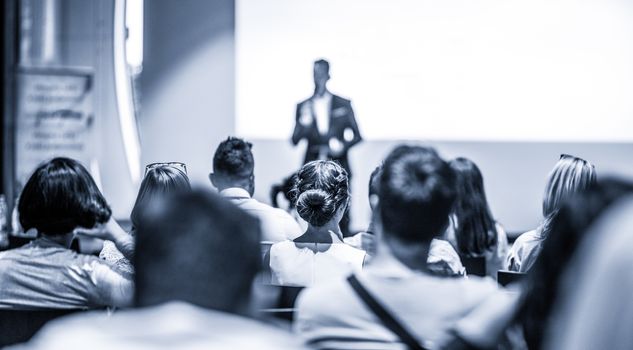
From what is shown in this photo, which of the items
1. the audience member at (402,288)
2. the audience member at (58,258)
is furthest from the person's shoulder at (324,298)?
the audience member at (58,258)

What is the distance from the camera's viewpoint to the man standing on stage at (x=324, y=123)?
688 cm

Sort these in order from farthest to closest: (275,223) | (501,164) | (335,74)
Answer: (501,164), (335,74), (275,223)

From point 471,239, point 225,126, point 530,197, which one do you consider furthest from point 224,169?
point 530,197

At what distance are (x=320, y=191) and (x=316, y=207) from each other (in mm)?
64

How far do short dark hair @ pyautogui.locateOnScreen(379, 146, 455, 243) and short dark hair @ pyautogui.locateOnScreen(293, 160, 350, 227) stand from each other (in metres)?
1.25

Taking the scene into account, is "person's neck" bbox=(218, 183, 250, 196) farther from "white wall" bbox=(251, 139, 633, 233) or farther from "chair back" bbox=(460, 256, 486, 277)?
"white wall" bbox=(251, 139, 633, 233)

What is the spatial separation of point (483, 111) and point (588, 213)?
6.09 meters

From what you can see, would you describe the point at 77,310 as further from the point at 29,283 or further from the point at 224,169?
the point at 224,169

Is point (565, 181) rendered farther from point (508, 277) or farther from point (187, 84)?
point (187, 84)

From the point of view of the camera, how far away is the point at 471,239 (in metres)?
3.74

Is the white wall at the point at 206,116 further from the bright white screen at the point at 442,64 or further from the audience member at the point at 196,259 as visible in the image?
the audience member at the point at 196,259

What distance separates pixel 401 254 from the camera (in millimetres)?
1668

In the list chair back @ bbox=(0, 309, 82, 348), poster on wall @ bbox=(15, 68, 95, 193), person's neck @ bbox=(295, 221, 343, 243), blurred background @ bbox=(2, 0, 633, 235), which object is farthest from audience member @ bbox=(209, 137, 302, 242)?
blurred background @ bbox=(2, 0, 633, 235)

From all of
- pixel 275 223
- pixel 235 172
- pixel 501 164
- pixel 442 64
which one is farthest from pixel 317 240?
pixel 501 164
